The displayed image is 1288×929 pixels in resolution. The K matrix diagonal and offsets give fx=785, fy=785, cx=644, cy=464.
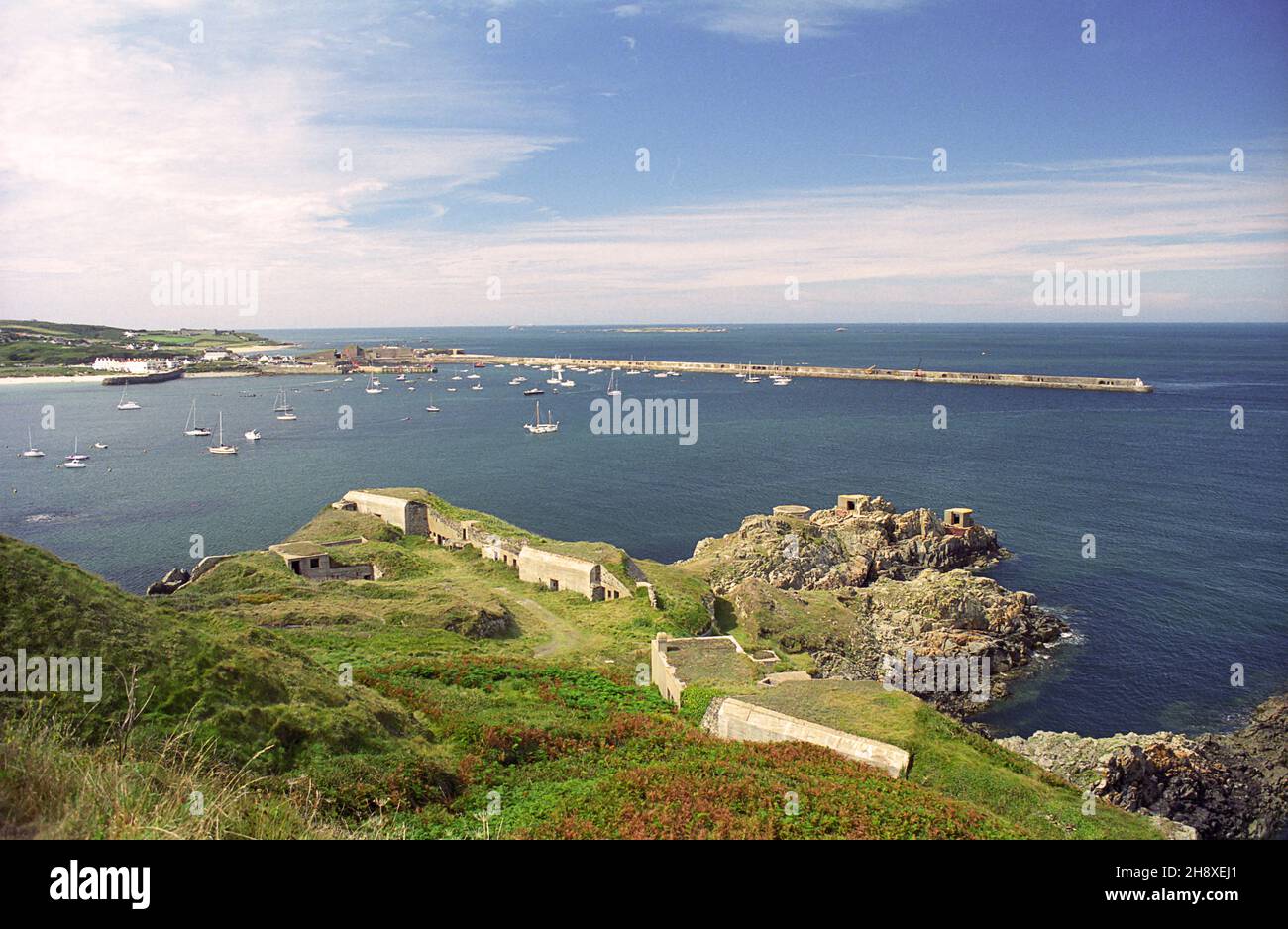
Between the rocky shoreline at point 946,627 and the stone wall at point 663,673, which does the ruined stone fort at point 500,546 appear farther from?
the stone wall at point 663,673

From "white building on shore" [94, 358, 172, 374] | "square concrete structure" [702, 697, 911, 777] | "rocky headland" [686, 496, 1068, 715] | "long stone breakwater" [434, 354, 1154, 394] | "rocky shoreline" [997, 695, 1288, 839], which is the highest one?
"white building on shore" [94, 358, 172, 374]

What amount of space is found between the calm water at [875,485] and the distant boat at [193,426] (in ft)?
5.15

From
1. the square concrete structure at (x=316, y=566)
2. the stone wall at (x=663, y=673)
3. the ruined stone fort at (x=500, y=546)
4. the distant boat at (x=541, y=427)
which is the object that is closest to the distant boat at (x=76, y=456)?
the ruined stone fort at (x=500, y=546)

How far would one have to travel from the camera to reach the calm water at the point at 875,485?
128 ft

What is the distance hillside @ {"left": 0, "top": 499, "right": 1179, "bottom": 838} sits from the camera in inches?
330

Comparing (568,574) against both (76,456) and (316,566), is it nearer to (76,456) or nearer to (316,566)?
(316,566)

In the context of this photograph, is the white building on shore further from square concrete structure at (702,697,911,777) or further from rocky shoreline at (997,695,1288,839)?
rocky shoreline at (997,695,1288,839)

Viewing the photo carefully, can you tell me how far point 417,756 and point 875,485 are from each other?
63.3 m

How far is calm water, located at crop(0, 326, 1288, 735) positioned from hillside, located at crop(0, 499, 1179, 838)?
17.0 m

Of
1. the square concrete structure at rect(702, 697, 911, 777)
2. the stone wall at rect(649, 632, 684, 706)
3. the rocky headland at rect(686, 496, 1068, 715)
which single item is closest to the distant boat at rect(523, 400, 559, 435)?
the rocky headland at rect(686, 496, 1068, 715)

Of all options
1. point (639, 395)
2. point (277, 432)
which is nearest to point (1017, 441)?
point (639, 395)

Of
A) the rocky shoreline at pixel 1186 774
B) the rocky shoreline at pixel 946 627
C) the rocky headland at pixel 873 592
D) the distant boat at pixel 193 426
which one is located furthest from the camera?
the distant boat at pixel 193 426
